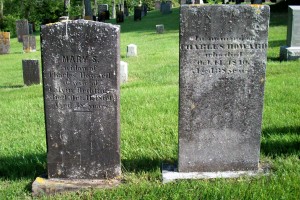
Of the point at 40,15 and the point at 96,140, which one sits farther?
the point at 40,15

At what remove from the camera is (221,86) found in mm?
4395

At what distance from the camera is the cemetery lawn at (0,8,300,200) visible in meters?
4.10

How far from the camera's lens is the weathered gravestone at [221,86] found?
13.9 feet

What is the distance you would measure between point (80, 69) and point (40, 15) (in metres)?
41.8

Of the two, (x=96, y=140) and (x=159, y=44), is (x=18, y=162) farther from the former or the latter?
(x=159, y=44)

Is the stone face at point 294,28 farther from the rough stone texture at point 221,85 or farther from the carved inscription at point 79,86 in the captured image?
the carved inscription at point 79,86

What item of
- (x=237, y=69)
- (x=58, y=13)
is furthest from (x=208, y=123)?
(x=58, y=13)

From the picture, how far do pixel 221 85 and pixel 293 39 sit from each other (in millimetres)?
8260

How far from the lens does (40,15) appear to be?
4366cm

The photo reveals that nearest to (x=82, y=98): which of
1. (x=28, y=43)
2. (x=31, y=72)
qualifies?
(x=31, y=72)

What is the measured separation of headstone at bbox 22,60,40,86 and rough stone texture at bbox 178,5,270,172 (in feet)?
27.7

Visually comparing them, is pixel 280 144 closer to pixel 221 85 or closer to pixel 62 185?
pixel 221 85

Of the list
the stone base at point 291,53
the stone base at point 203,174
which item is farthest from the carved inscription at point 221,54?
the stone base at point 291,53

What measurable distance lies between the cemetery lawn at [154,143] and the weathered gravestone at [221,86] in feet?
1.08
